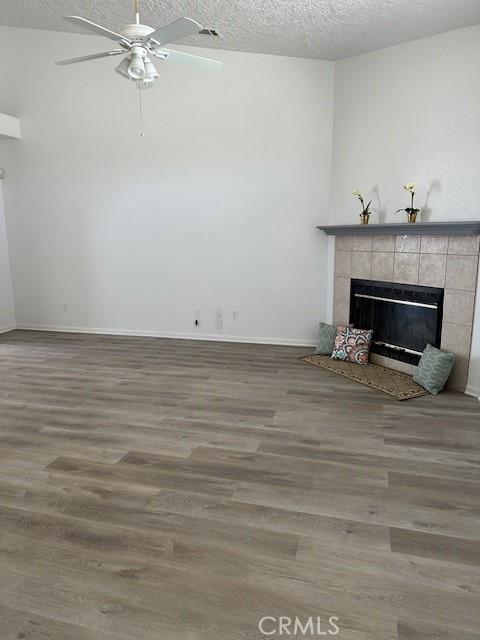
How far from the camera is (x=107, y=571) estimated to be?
1860 mm

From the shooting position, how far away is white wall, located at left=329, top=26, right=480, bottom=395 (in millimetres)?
3832

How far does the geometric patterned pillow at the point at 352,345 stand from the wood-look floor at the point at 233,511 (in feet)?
2.27

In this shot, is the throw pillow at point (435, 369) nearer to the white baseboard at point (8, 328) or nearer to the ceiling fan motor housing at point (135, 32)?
the ceiling fan motor housing at point (135, 32)

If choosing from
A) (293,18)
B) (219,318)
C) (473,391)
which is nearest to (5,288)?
(219,318)

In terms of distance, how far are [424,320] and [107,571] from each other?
3.44 metres

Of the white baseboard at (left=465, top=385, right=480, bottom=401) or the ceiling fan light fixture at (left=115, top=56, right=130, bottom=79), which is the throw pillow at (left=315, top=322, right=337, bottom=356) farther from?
the ceiling fan light fixture at (left=115, top=56, right=130, bottom=79)

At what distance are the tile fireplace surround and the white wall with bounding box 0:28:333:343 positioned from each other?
69cm

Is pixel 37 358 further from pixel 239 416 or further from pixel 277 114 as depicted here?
pixel 277 114

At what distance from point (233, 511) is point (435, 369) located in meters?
2.37

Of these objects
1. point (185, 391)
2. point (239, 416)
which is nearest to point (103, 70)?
point (185, 391)

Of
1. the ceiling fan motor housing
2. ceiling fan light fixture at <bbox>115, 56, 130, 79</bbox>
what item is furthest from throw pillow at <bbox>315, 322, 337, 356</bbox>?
the ceiling fan motor housing

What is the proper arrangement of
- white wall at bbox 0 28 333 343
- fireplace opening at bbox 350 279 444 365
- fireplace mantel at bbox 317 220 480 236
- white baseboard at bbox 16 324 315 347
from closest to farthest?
fireplace mantel at bbox 317 220 480 236 < fireplace opening at bbox 350 279 444 365 < white wall at bbox 0 28 333 343 < white baseboard at bbox 16 324 315 347

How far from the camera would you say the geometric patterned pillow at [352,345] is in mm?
4657

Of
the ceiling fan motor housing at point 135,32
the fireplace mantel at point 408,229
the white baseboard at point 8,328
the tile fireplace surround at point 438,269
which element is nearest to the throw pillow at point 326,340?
the tile fireplace surround at point 438,269
